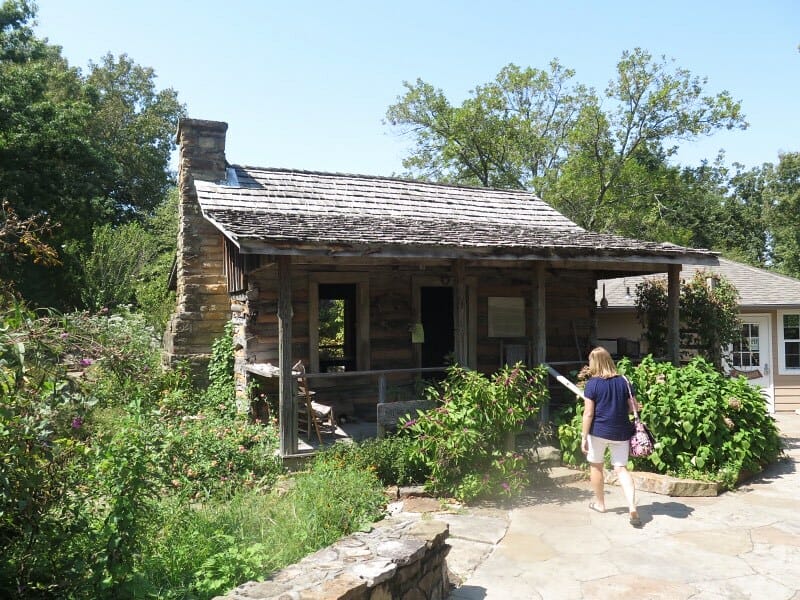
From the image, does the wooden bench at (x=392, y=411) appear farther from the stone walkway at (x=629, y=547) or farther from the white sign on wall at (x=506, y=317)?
the white sign on wall at (x=506, y=317)

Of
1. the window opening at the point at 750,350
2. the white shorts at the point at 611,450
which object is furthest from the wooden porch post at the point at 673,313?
the window opening at the point at 750,350

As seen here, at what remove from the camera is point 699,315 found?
37.1 feet

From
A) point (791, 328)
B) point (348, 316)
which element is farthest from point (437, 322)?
point (791, 328)

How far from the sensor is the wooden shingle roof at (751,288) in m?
14.9

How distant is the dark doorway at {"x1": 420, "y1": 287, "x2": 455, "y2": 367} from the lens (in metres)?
11.5

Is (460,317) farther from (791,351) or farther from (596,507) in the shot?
(791,351)

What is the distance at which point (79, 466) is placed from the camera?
4.27 m

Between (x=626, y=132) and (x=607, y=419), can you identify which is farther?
(x=626, y=132)

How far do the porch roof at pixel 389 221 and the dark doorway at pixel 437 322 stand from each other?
1.39 meters

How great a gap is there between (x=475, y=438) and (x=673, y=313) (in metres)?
4.98

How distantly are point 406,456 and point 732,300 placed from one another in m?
8.02

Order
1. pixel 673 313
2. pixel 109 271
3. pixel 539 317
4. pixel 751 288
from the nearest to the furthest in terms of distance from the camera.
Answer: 1. pixel 539 317
2. pixel 673 313
3. pixel 751 288
4. pixel 109 271

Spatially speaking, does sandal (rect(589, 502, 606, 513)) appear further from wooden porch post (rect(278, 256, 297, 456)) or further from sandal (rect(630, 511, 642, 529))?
wooden porch post (rect(278, 256, 297, 456))

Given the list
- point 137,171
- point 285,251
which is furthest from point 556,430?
point 137,171
